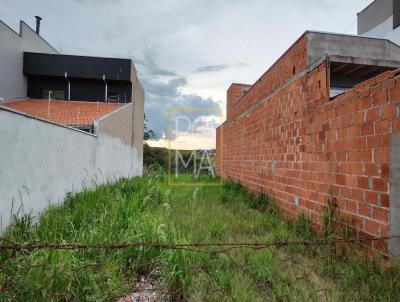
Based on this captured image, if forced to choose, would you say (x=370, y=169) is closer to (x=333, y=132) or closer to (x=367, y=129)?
(x=367, y=129)

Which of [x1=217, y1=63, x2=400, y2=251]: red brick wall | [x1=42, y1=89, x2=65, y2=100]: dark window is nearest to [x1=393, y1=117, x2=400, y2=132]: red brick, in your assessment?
[x1=217, y1=63, x2=400, y2=251]: red brick wall

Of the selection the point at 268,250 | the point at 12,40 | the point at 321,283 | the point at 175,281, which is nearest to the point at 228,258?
the point at 268,250

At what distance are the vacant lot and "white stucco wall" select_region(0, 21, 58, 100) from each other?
48.9ft

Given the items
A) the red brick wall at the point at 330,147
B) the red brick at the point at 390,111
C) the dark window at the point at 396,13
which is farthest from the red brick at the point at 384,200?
the dark window at the point at 396,13

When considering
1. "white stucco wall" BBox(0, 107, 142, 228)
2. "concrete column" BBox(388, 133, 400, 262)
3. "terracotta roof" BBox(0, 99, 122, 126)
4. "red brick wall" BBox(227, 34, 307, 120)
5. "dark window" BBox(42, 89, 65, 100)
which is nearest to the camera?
"concrete column" BBox(388, 133, 400, 262)

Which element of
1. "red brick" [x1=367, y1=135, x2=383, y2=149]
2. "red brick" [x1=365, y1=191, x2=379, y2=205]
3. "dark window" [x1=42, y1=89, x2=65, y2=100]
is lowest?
"red brick" [x1=365, y1=191, x2=379, y2=205]

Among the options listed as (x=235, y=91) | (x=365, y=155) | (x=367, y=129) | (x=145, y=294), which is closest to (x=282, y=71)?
(x=367, y=129)

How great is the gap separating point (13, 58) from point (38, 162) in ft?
49.6

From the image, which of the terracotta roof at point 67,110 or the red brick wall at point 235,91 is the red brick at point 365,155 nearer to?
the terracotta roof at point 67,110

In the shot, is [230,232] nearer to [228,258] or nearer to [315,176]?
[228,258]

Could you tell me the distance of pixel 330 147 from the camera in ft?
11.7

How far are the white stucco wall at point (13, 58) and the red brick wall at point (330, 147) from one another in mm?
15110

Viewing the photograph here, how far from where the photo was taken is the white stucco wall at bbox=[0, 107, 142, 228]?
3287 mm

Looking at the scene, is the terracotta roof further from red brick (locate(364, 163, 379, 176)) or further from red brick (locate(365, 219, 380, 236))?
red brick (locate(365, 219, 380, 236))
